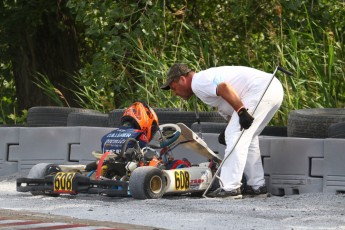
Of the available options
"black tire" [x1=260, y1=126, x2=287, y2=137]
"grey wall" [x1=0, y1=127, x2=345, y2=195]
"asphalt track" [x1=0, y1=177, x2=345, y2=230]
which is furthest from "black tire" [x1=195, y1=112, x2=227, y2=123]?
"asphalt track" [x1=0, y1=177, x2=345, y2=230]

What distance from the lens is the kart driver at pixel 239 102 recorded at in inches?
478

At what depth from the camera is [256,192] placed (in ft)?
40.7

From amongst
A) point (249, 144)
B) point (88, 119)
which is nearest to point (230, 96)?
point (249, 144)

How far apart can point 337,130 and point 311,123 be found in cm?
67

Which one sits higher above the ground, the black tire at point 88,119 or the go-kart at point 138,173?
the black tire at point 88,119

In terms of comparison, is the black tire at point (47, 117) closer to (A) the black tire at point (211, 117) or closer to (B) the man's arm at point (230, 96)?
(A) the black tire at point (211, 117)

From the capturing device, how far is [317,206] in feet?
36.3

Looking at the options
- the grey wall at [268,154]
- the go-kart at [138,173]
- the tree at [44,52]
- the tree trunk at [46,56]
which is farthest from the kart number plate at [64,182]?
the tree trunk at [46,56]

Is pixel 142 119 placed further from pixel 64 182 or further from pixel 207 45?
pixel 207 45

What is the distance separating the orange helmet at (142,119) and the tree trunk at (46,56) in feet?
38.9

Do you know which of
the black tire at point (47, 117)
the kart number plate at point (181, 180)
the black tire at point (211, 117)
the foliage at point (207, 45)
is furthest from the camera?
the black tire at point (47, 117)

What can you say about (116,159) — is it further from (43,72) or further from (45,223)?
(43,72)

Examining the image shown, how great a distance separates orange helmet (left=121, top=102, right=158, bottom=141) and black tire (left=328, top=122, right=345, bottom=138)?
1845mm

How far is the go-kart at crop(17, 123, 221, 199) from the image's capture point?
39.0ft
